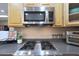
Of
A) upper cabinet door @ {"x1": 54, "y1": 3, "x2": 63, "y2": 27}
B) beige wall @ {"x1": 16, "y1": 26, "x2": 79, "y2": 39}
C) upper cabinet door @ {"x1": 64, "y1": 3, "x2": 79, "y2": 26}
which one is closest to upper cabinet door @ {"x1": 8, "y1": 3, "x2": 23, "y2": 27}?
beige wall @ {"x1": 16, "y1": 26, "x2": 79, "y2": 39}

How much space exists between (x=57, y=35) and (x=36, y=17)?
53cm

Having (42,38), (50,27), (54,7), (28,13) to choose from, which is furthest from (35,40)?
(54,7)

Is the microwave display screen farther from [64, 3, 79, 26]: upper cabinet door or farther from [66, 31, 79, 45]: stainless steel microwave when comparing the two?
[66, 31, 79, 45]: stainless steel microwave

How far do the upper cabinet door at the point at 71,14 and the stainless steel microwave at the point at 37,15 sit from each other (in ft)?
0.76

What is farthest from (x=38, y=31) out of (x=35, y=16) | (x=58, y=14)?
(x=58, y=14)

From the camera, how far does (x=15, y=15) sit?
2238mm

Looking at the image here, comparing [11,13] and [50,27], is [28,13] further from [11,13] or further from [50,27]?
[50,27]

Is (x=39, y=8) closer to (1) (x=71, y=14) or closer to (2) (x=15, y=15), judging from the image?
(2) (x=15, y=15)

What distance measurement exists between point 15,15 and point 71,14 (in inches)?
36.0

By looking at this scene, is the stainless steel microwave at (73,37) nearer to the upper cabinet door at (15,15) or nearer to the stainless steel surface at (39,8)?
the stainless steel surface at (39,8)

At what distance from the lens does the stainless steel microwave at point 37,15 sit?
219 centimetres

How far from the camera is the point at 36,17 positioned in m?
2.20

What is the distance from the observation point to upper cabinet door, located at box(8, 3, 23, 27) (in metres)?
2.23

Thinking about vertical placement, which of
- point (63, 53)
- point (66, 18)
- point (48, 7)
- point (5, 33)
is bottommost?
point (63, 53)
